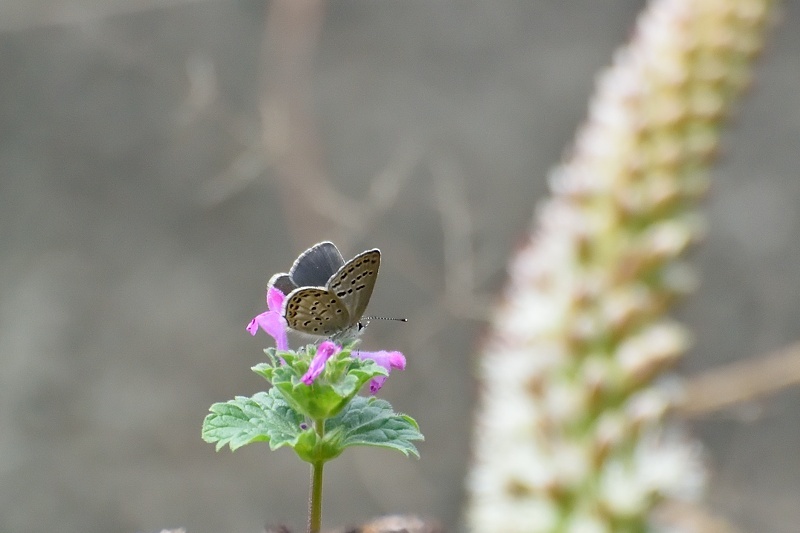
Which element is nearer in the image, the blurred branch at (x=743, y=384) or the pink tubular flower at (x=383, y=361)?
the pink tubular flower at (x=383, y=361)

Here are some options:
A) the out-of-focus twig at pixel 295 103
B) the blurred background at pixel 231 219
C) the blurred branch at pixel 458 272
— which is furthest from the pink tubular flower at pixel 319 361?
the blurred background at pixel 231 219

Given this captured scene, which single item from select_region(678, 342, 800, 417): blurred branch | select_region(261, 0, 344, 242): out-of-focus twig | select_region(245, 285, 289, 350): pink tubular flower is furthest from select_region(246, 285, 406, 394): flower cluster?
select_region(261, 0, 344, 242): out-of-focus twig

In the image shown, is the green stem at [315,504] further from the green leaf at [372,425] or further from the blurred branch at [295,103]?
the blurred branch at [295,103]

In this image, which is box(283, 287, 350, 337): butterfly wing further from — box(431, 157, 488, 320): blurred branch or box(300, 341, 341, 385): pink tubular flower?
box(431, 157, 488, 320): blurred branch

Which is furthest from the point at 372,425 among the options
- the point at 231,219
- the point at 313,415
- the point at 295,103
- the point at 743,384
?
the point at 231,219

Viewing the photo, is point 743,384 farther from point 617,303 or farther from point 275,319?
point 275,319
